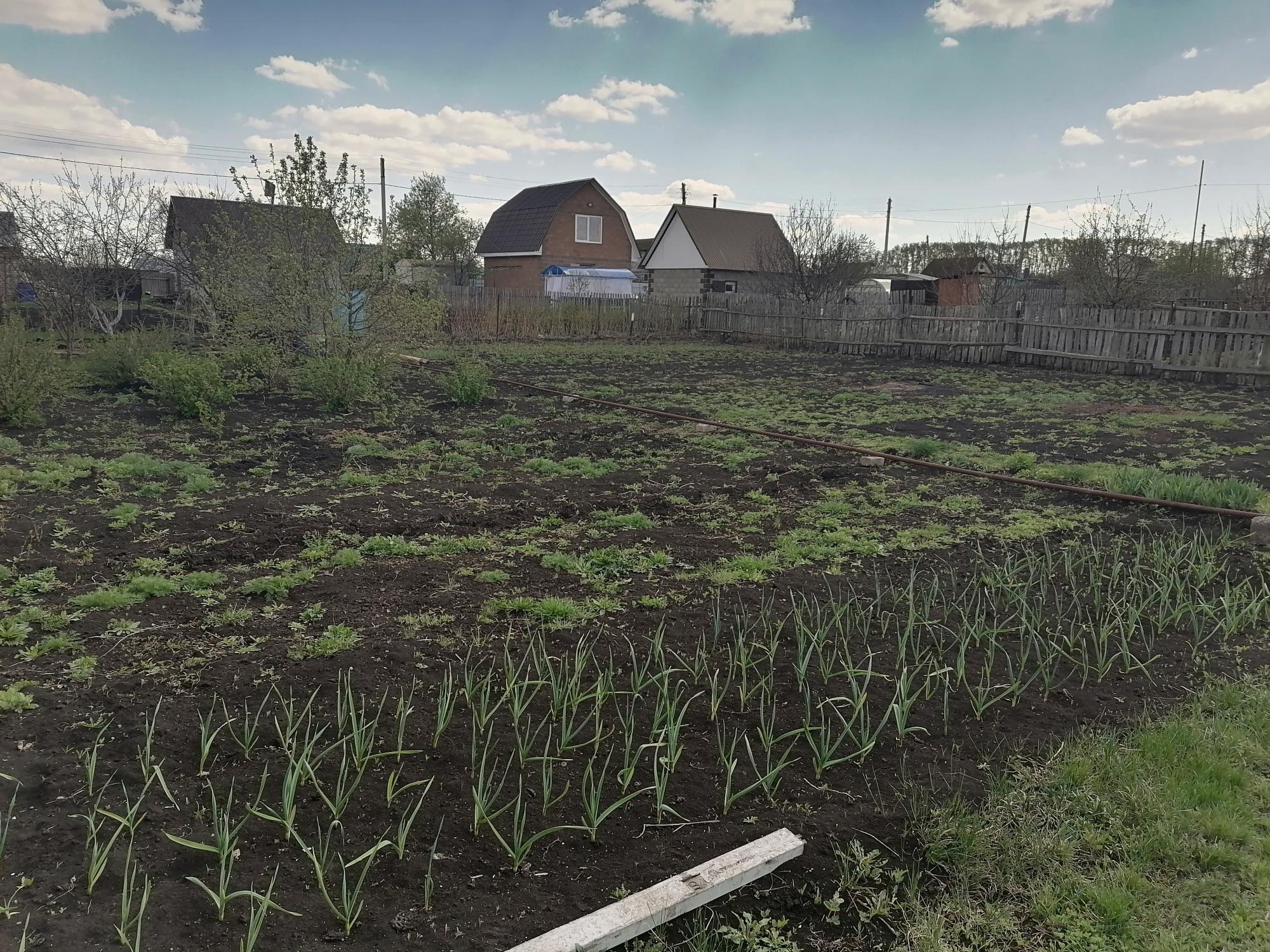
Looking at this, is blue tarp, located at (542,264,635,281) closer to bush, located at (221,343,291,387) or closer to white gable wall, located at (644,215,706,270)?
white gable wall, located at (644,215,706,270)

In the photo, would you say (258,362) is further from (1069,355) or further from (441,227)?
(441,227)

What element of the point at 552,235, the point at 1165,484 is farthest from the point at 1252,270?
the point at 552,235

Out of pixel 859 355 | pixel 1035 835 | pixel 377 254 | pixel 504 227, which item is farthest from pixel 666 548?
pixel 504 227

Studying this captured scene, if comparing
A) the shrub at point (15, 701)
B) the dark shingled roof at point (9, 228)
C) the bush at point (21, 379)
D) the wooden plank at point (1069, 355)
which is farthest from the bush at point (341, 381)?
the wooden plank at point (1069, 355)

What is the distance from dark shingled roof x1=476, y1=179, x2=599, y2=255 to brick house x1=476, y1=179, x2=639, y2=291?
0.13 feet

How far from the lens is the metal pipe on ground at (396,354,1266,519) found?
587 centimetres

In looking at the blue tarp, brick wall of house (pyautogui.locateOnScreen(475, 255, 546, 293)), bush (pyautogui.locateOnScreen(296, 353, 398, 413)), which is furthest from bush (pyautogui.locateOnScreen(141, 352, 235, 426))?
brick wall of house (pyautogui.locateOnScreen(475, 255, 546, 293))

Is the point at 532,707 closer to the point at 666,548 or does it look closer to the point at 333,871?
the point at 333,871

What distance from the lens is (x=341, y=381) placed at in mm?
10188

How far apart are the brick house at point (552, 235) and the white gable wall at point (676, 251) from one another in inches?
160

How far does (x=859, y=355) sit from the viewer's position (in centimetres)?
2164

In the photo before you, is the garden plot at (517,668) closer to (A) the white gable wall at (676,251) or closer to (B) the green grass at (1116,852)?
(B) the green grass at (1116,852)

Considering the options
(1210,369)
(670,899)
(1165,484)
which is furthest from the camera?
(1210,369)

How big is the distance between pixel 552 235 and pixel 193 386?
30170 mm
